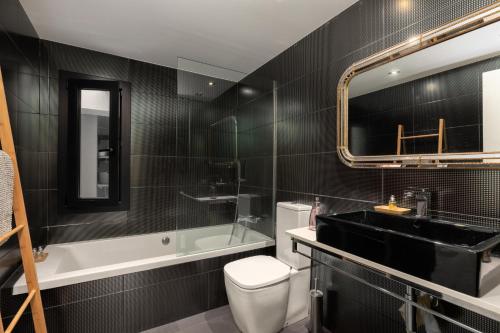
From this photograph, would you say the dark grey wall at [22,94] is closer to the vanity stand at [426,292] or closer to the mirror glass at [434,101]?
the vanity stand at [426,292]

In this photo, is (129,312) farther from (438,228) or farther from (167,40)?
(167,40)

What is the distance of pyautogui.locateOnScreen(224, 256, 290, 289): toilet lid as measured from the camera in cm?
167

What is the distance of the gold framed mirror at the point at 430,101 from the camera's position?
1.11 meters

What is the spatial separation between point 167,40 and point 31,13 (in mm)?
1034

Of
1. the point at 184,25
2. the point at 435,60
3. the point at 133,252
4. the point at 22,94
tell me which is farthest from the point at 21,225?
the point at 435,60

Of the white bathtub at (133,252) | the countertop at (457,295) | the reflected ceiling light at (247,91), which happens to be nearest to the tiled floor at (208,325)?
the white bathtub at (133,252)

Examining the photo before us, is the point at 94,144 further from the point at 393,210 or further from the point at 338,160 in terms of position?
the point at 393,210

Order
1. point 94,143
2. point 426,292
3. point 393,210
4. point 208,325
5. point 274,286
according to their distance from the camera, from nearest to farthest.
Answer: point 426,292, point 393,210, point 274,286, point 208,325, point 94,143

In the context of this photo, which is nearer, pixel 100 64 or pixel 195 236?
pixel 195 236

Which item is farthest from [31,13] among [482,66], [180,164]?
[482,66]

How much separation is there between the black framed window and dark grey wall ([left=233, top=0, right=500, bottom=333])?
1487 millimetres

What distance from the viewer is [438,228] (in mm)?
1218

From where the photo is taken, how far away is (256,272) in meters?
1.81

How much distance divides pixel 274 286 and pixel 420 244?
1.09m
